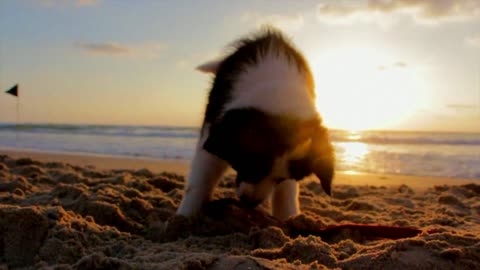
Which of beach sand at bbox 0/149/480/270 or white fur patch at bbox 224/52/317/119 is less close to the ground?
white fur patch at bbox 224/52/317/119

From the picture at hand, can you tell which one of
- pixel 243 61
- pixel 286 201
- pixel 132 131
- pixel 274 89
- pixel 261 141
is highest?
pixel 243 61

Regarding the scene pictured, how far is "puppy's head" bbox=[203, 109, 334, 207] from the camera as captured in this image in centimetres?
349

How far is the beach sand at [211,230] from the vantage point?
256cm

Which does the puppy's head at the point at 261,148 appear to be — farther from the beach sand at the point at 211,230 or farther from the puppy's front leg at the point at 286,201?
the puppy's front leg at the point at 286,201

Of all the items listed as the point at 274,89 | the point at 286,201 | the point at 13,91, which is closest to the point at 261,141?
the point at 274,89

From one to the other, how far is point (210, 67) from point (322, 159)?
70.0 inches

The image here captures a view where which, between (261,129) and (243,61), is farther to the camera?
(243,61)

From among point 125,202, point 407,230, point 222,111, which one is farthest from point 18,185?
point 407,230

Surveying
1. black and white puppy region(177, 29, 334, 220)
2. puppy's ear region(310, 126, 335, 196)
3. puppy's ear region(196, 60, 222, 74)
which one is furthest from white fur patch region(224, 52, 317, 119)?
puppy's ear region(196, 60, 222, 74)

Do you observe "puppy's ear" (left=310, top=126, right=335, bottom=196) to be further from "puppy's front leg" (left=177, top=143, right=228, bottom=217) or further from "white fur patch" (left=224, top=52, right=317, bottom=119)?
"puppy's front leg" (left=177, top=143, right=228, bottom=217)

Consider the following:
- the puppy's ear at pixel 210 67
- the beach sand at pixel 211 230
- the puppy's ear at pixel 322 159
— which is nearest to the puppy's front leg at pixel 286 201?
the beach sand at pixel 211 230

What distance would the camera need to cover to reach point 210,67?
498cm

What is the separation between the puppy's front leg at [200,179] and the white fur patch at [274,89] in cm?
53

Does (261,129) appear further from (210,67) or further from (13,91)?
(13,91)
